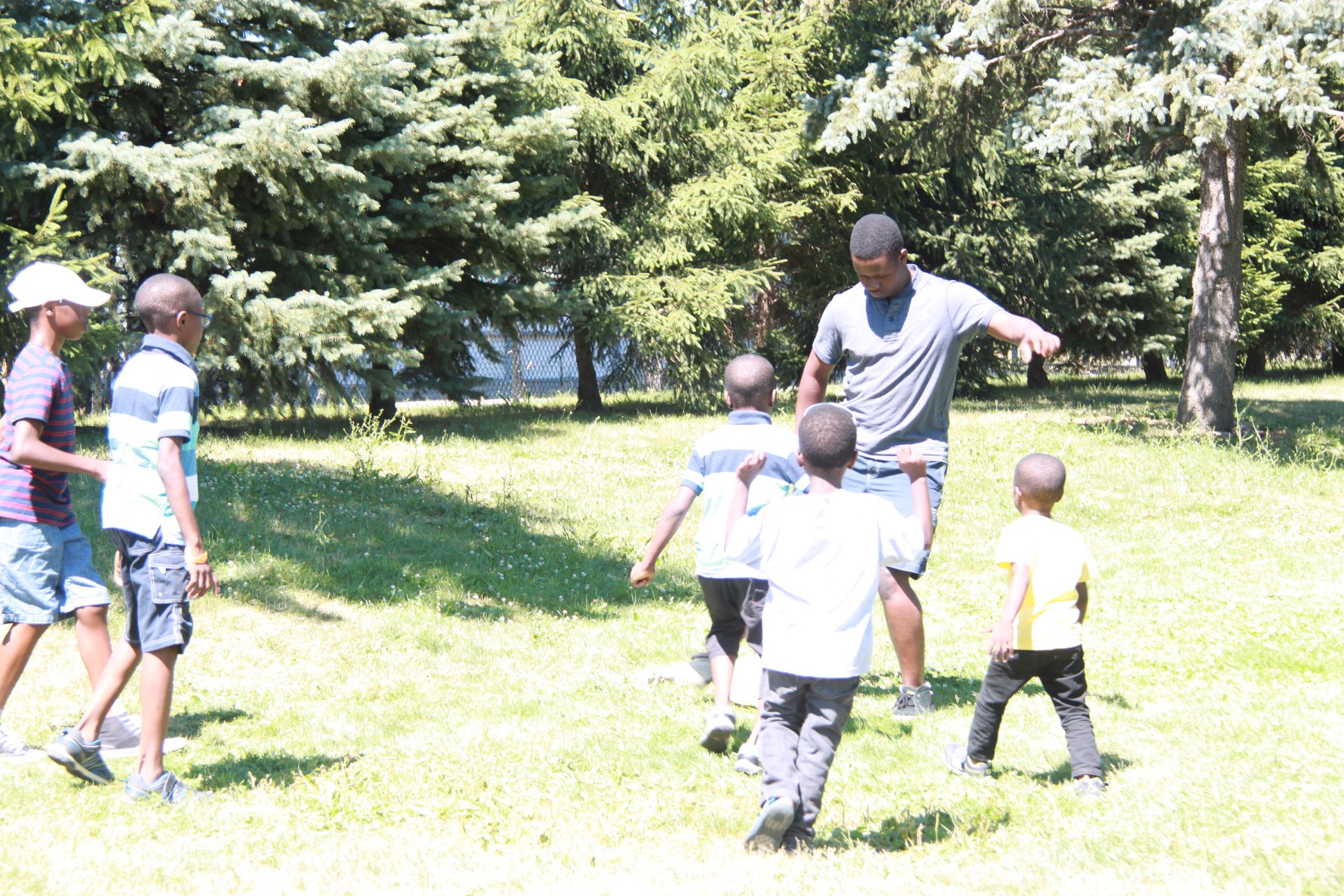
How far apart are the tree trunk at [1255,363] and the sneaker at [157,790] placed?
2948cm

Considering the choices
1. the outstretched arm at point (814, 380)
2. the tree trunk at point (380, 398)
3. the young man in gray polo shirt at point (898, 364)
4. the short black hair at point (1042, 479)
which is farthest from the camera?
the tree trunk at point (380, 398)

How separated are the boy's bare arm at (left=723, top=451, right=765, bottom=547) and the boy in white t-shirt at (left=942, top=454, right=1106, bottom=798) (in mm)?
992

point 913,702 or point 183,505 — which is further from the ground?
point 183,505

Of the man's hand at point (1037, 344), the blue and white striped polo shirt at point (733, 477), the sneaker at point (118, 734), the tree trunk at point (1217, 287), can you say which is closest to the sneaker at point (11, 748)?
the sneaker at point (118, 734)

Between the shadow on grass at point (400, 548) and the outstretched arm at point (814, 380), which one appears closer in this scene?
the outstretched arm at point (814, 380)

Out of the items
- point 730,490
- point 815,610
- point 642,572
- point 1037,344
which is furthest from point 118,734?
point 1037,344

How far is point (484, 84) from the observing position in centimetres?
1572

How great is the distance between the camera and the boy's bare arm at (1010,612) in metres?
4.23

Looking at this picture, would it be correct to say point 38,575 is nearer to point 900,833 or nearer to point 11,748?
point 11,748

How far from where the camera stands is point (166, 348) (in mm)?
4191

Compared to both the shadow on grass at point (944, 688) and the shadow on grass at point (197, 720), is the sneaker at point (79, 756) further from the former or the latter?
the shadow on grass at point (944, 688)

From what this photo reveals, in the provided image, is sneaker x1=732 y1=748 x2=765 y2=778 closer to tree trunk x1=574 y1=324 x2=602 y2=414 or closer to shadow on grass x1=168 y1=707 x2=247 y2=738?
shadow on grass x1=168 y1=707 x2=247 y2=738

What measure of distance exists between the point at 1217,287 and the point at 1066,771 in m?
12.8

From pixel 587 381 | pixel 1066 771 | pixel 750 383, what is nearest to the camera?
pixel 1066 771
